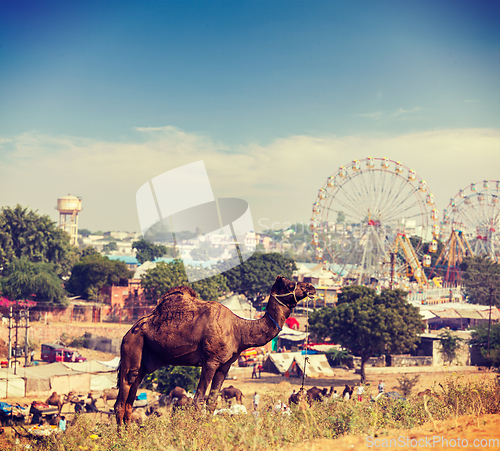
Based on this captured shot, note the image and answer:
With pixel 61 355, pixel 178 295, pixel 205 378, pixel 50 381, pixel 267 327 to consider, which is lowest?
pixel 61 355

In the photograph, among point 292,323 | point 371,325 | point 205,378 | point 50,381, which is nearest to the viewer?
point 205,378

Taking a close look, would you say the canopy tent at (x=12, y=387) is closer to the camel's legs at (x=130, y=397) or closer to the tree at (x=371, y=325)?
the tree at (x=371, y=325)

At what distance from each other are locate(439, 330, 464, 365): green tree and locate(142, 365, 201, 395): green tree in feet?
79.4

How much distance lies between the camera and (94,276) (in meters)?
69.7

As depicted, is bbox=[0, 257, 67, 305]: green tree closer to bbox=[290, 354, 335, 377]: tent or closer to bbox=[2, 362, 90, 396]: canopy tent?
bbox=[2, 362, 90, 396]: canopy tent

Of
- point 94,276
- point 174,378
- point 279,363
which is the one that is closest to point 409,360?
point 279,363

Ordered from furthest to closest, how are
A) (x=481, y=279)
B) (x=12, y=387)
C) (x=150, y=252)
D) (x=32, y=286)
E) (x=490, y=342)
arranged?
(x=150, y=252), (x=481, y=279), (x=32, y=286), (x=490, y=342), (x=12, y=387)

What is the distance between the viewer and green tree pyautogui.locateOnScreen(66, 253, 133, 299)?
6962cm

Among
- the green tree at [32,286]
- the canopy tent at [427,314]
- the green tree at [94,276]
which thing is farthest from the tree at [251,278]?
the green tree at [32,286]

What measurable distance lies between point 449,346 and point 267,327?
38.7m

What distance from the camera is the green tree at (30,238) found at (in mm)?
72688

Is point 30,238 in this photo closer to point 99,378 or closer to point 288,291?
point 99,378

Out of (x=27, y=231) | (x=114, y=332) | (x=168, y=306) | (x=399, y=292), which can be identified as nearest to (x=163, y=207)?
(x=168, y=306)

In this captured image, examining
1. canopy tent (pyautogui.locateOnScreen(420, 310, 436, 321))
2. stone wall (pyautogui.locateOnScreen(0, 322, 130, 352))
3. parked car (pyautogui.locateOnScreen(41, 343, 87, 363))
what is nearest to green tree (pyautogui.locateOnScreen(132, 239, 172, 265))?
stone wall (pyautogui.locateOnScreen(0, 322, 130, 352))
